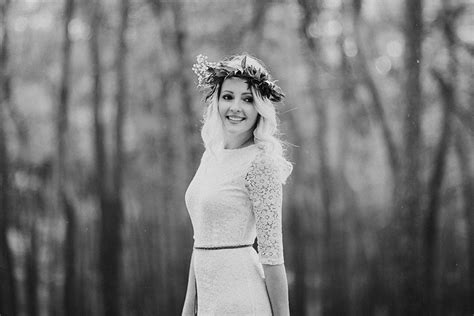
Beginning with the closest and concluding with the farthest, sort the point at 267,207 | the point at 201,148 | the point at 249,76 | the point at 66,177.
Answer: the point at 267,207 → the point at 249,76 → the point at 201,148 → the point at 66,177

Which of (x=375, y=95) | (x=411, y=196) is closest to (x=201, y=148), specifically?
(x=375, y=95)

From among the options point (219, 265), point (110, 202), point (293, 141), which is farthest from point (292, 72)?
point (219, 265)

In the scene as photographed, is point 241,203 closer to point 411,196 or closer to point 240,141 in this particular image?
point 240,141

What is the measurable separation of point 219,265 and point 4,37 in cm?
281

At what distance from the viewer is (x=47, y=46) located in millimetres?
4086

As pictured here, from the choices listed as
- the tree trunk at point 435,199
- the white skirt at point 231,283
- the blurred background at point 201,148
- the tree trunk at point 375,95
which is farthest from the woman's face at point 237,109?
the tree trunk at point 435,199

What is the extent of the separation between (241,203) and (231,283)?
9.6 inches

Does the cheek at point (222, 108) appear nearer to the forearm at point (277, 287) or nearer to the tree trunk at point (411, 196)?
the forearm at point (277, 287)

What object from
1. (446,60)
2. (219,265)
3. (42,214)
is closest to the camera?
(219,265)

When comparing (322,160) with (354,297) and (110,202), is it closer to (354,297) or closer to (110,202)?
(354,297)

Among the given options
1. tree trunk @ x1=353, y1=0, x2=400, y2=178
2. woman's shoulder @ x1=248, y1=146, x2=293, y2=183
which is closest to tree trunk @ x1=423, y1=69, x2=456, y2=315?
tree trunk @ x1=353, y1=0, x2=400, y2=178

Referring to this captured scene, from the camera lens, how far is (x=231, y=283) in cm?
194

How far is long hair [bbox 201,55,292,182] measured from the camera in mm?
1971

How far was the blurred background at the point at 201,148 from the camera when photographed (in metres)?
3.79
